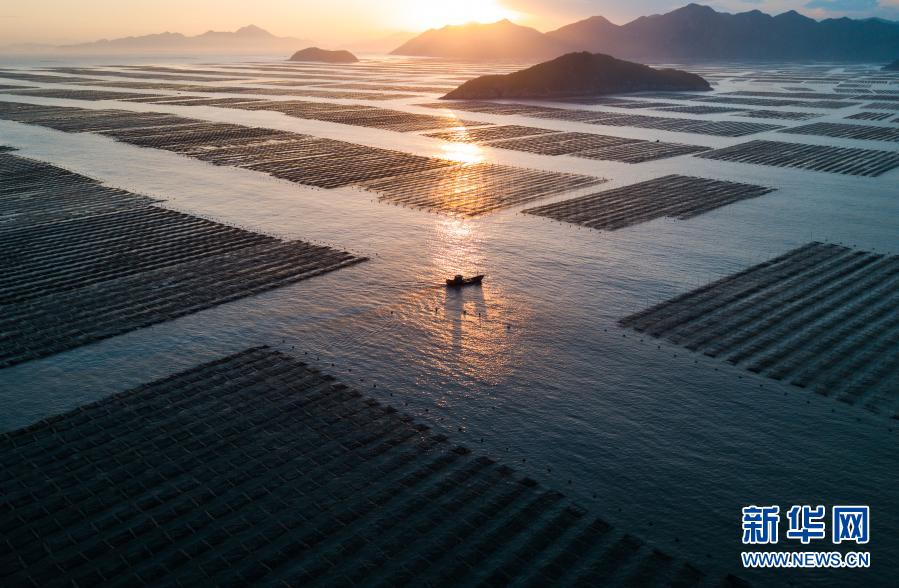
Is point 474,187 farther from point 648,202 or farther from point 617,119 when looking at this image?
point 617,119

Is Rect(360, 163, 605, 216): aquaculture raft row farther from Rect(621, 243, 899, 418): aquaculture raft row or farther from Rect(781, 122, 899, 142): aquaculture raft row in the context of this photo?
Rect(781, 122, 899, 142): aquaculture raft row

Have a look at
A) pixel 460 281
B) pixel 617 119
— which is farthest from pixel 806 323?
pixel 617 119

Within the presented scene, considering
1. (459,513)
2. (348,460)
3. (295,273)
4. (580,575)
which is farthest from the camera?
(295,273)

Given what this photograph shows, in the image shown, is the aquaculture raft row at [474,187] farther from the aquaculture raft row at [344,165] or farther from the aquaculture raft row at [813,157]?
the aquaculture raft row at [813,157]

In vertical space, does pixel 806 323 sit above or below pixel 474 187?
below

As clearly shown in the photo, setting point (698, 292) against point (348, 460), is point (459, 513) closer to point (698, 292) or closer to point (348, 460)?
point (348, 460)

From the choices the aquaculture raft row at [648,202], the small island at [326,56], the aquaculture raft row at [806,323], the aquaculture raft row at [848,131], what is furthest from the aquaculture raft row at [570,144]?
the small island at [326,56]

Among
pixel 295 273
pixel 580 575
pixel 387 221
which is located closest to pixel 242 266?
pixel 295 273

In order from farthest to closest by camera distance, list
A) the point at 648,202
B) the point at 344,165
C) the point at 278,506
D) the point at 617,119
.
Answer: the point at 617,119, the point at 344,165, the point at 648,202, the point at 278,506
